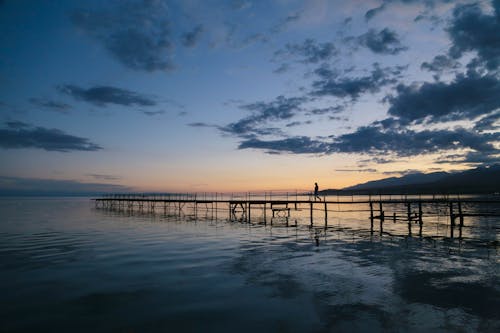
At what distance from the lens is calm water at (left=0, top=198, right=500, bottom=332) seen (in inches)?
337

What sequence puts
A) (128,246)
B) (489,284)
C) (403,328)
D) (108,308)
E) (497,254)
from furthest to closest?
(128,246) < (497,254) < (489,284) < (108,308) < (403,328)

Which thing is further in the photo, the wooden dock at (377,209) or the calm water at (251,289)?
the wooden dock at (377,209)

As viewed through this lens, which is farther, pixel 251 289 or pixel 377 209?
pixel 377 209

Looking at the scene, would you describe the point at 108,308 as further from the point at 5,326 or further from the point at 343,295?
the point at 343,295

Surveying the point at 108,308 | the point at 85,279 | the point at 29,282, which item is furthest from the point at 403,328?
the point at 29,282

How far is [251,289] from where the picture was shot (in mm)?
11445

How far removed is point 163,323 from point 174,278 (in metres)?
4.55

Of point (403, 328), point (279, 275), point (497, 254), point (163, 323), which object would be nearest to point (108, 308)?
point (163, 323)

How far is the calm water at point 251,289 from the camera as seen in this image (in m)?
8.55

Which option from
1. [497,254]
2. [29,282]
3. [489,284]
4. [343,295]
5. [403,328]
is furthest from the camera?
[497,254]

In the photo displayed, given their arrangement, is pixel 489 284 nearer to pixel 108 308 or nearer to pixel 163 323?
pixel 163 323

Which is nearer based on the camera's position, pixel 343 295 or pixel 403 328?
pixel 403 328

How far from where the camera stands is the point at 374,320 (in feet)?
28.2

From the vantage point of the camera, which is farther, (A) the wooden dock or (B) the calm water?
(A) the wooden dock
